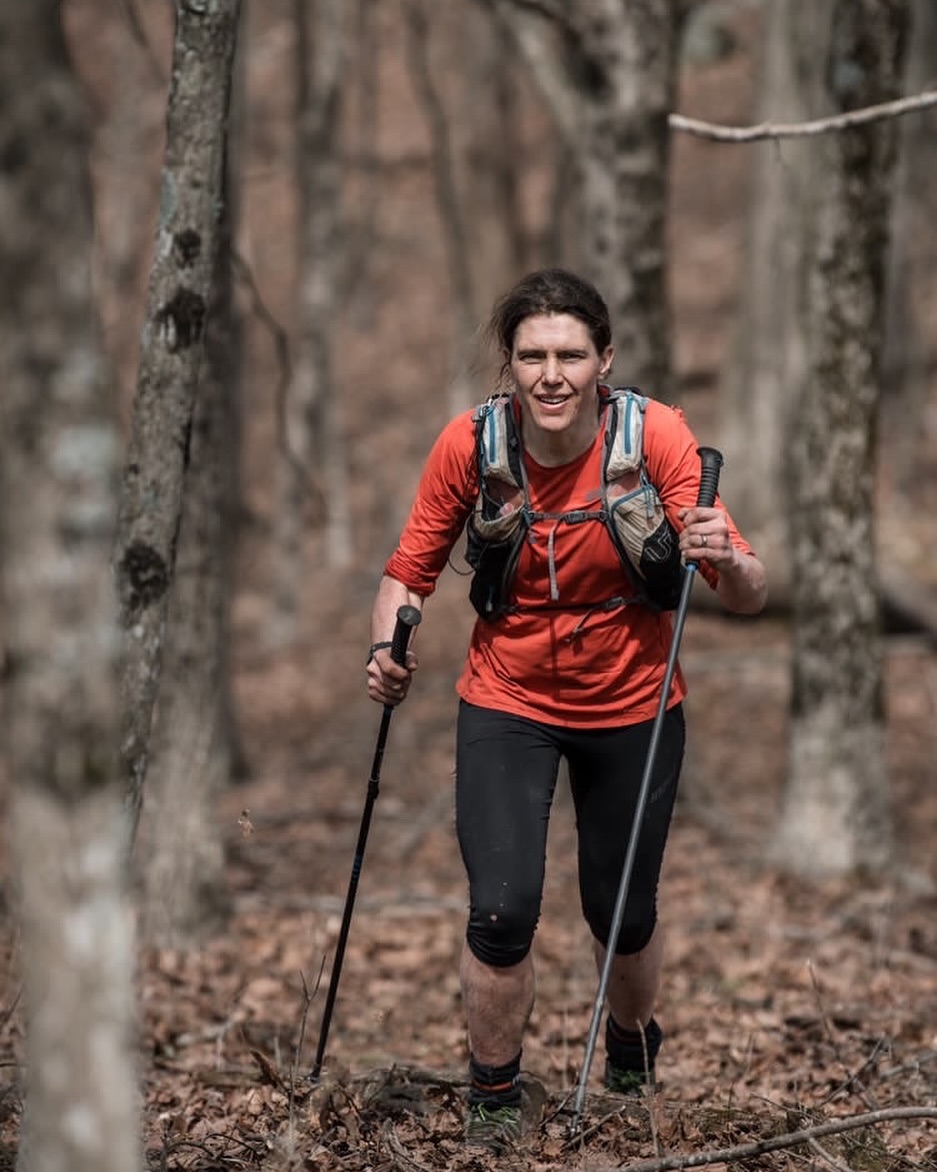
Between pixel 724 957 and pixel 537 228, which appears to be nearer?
pixel 724 957

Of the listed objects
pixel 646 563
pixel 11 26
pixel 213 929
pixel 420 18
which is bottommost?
pixel 213 929

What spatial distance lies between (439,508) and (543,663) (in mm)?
535

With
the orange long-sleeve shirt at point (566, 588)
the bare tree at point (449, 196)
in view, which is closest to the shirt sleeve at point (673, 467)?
the orange long-sleeve shirt at point (566, 588)

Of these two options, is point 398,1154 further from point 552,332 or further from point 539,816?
point 552,332

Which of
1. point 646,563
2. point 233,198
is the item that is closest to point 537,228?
point 233,198

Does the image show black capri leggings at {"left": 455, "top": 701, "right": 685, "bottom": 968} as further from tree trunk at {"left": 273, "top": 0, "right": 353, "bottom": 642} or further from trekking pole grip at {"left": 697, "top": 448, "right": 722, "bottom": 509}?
tree trunk at {"left": 273, "top": 0, "right": 353, "bottom": 642}

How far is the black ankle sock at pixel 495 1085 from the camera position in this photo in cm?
436

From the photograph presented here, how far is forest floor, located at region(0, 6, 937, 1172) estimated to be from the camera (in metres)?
4.32

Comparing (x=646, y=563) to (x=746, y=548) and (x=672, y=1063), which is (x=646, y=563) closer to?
(x=746, y=548)

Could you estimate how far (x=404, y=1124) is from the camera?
4.49 metres

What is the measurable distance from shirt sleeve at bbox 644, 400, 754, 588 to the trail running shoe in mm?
1588

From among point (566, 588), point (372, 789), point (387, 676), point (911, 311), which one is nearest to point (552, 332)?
point (566, 588)

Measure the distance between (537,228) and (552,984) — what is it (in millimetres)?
27440

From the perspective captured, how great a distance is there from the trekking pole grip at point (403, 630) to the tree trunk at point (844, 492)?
13.8 ft
